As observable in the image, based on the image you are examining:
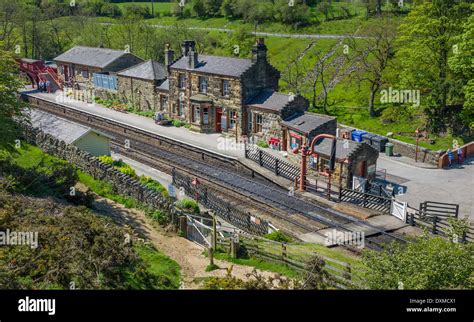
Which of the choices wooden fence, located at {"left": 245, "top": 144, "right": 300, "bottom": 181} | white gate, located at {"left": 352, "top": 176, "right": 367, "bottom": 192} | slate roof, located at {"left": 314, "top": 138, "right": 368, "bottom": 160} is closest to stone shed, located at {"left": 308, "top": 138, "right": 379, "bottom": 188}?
slate roof, located at {"left": 314, "top": 138, "right": 368, "bottom": 160}

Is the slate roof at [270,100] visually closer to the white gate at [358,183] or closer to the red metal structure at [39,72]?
the white gate at [358,183]

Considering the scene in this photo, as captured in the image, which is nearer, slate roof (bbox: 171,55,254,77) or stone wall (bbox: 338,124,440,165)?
stone wall (bbox: 338,124,440,165)

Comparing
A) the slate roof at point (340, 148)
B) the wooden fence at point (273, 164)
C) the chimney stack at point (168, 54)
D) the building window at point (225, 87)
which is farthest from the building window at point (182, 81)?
the slate roof at point (340, 148)

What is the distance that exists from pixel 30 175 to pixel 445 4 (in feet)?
113

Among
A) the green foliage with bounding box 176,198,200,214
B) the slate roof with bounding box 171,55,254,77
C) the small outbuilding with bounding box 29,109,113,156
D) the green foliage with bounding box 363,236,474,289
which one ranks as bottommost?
the green foliage with bounding box 176,198,200,214

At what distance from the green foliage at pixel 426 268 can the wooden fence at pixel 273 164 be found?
1964 centimetres

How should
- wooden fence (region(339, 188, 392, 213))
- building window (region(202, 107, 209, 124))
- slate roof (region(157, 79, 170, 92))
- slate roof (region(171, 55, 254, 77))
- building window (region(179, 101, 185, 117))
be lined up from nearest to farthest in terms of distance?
wooden fence (region(339, 188, 392, 213))
slate roof (region(171, 55, 254, 77))
building window (region(202, 107, 209, 124))
building window (region(179, 101, 185, 117))
slate roof (region(157, 79, 170, 92))

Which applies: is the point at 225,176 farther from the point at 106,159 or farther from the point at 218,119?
the point at 218,119

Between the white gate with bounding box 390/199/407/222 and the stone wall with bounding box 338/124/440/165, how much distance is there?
36.0ft

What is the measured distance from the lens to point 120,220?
26.5 meters

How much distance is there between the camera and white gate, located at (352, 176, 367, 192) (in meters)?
31.7

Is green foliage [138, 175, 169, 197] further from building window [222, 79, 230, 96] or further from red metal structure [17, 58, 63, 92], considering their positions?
red metal structure [17, 58, 63, 92]

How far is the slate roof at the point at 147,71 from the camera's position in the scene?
51812 millimetres
